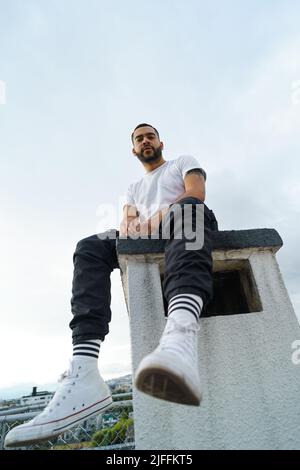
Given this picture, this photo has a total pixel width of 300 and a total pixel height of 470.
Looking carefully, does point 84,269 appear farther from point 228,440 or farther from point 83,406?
point 228,440

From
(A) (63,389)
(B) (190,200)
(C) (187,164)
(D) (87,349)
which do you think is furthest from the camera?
(C) (187,164)

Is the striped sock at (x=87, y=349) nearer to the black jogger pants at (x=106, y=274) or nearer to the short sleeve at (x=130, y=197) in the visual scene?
the black jogger pants at (x=106, y=274)

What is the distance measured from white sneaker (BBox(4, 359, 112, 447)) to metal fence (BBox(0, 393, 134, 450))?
71.6 inches

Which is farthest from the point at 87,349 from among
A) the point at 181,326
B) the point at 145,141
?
the point at 145,141

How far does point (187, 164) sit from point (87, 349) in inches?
57.3

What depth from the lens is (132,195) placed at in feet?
8.68

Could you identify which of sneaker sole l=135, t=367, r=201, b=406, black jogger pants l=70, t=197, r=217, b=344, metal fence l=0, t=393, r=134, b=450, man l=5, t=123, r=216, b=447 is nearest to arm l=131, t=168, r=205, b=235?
man l=5, t=123, r=216, b=447

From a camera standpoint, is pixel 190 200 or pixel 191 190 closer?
pixel 190 200

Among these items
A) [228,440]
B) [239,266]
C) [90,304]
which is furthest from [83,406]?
[239,266]

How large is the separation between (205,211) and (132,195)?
102 centimetres

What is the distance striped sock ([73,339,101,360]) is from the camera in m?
1.65

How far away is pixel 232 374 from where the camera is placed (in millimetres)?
1476

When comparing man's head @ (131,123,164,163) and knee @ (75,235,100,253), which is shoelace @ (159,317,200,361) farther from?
man's head @ (131,123,164,163)

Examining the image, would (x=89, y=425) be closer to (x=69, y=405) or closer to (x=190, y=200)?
(x=69, y=405)
